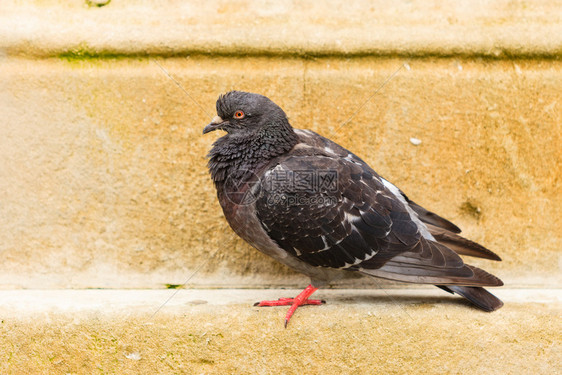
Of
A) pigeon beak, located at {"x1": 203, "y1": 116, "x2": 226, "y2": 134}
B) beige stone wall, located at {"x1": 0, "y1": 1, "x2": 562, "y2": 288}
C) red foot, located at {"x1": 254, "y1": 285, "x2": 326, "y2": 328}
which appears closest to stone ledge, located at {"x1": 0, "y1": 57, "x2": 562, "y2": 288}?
beige stone wall, located at {"x1": 0, "y1": 1, "x2": 562, "y2": 288}

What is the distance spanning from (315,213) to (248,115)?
840mm

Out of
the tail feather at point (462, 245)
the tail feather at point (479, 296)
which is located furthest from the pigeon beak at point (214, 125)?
the tail feather at point (479, 296)

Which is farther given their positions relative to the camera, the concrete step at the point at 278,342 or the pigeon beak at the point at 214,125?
the pigeon beak at the point at 214,125

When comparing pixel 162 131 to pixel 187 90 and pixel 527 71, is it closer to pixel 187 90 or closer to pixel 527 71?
pixel 187 90

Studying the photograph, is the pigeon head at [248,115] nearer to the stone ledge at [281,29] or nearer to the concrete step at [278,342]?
the stone ledge at [281,29]

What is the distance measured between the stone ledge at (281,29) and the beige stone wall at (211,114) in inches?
0.5

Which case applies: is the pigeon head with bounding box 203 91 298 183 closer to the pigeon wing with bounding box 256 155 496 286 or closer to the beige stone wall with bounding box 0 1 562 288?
the pigeon wing with bounding box 256 155 496 286

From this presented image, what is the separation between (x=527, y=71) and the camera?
13.5 feet

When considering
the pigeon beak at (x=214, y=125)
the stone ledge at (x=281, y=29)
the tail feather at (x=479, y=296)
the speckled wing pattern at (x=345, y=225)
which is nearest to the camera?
the speckled wing pattern at (x=345, y=225)

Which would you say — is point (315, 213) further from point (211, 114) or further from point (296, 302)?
point (211, 114)

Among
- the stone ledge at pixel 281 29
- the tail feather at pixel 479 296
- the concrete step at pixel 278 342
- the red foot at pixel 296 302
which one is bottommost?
the concrete step at pixel 278 342

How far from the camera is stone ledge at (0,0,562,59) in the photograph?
4074 mm

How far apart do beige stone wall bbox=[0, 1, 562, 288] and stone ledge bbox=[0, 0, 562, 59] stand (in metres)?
0.01

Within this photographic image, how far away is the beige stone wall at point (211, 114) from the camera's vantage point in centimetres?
409
